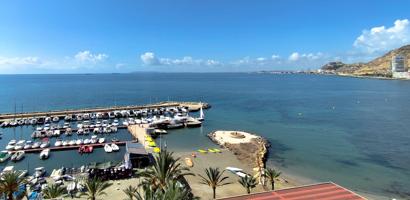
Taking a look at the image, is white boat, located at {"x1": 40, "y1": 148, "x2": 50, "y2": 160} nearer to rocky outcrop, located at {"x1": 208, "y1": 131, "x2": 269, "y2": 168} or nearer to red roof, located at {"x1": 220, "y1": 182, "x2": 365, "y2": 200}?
rocky outcrop, located at {"x1": 208, "y1": 131, "x2": 269, "y2": 168}

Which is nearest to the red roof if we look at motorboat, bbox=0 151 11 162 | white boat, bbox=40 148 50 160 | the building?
the building

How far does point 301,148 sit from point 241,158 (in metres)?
16.3

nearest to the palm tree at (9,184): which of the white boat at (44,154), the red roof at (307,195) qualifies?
the red roof at (307,195)

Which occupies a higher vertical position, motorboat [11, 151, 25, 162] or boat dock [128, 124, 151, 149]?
boat dock [128, 124, 151, 149]

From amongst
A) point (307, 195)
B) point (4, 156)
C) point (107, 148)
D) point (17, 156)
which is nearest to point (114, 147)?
point (107, 148)

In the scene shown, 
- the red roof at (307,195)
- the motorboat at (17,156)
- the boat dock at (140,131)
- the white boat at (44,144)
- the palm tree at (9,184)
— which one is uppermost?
the palm tree at (9,184)

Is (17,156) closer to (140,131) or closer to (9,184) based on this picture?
(140,131)

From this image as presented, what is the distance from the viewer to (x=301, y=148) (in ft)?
227

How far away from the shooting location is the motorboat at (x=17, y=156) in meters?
60.4

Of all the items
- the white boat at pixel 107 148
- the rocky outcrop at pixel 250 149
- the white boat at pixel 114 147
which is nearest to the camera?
the rocky outcrop at pixel 250 149

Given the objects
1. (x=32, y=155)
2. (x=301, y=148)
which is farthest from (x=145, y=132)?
(x=301, y=148)

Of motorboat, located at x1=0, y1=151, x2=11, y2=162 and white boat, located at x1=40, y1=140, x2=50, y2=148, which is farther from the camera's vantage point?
white boat, located at x1=40, y1=140, x2=50, y2=148

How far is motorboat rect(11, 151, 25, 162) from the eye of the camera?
2377 inches

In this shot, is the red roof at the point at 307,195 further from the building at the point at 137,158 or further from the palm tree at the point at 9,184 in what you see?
the building at the point at 137,158
